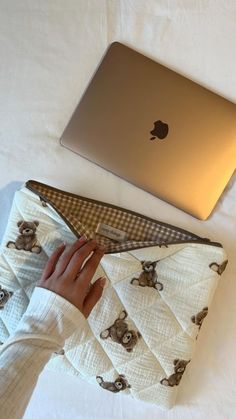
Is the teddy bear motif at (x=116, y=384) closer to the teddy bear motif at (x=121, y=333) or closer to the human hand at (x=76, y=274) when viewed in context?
the teddy bear motif at (x=121, y=333)

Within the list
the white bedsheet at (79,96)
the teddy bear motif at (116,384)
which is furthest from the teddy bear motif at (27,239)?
the teddy bear motif at (116,384)

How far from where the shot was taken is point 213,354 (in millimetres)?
878

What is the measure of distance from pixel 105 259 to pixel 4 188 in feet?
0.93

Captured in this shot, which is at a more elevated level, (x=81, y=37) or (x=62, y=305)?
(x=81, y=37)

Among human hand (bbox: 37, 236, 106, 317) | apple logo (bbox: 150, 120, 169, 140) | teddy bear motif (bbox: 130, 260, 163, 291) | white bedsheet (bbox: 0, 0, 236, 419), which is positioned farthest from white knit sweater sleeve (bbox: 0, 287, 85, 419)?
apple logo (bbox: 150, 120, 169, 140)

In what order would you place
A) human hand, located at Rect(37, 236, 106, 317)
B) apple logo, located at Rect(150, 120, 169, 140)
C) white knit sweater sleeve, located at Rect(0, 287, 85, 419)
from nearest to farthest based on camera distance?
white knit sweater sleeve, located at Rect(0, 287, 85, 419), human hand, located at Rect(37, 236, 106, 317), apple logo, located at Rect(150, 120, 169, 140)

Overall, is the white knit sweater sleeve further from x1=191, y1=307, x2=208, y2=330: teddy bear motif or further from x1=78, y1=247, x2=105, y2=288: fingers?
x1=191, y1=307, x2=208, y2=330: teddy bear motif

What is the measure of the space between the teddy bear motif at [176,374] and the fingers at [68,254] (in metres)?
0.29

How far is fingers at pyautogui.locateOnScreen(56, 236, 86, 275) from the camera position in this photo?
2.50 feet

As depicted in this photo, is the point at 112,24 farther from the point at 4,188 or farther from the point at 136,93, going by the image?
the point at 4,188

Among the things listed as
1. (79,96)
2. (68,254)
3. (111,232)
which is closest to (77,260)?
(68,254)

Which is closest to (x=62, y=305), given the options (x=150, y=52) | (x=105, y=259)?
(x=105, y=259)

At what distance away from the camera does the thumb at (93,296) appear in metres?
0.76

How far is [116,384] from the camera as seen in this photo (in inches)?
33.2
